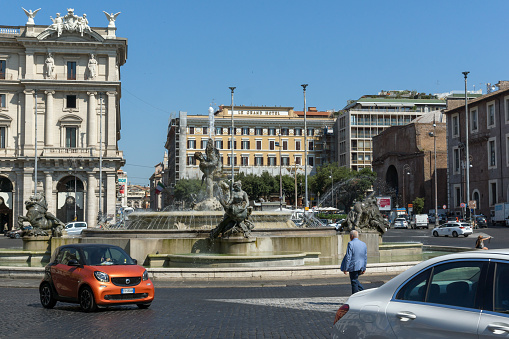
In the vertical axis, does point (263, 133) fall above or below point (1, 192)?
above

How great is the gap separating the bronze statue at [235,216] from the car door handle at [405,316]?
14.6 meters

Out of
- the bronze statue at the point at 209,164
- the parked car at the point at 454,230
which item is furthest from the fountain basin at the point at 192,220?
the parked car at the point at 454,230

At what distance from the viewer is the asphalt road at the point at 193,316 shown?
9719 millimetres

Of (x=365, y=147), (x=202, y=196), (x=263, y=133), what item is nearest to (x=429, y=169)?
(x=365, y=147)

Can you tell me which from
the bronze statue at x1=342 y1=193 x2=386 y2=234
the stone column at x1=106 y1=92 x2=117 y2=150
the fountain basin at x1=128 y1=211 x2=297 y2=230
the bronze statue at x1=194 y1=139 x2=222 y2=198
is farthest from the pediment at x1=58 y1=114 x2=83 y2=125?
the bronze statue at x1=342 y1=193 x2=386 y2=234

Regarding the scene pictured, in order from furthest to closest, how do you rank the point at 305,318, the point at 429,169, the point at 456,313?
the point at 429,169
the point at 305,318
the point at 456,313

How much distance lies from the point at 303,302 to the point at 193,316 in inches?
114

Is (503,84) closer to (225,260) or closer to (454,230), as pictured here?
(454,230)

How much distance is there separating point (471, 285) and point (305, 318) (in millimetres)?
6289

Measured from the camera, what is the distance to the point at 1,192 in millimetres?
69938

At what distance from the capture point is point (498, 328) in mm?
4621

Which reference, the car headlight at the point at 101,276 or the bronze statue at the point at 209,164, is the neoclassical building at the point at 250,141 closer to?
the bronze statue at the point at 209,164

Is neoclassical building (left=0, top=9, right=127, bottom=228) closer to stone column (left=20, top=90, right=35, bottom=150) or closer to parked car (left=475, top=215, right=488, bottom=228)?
stone column (left=20, top=90, right=35, bottom=150)

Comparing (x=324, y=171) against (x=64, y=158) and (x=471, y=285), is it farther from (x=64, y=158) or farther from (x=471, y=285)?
(x=471, y=285)
